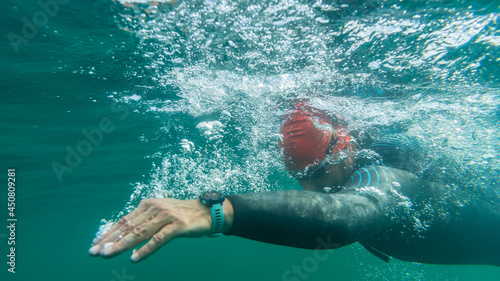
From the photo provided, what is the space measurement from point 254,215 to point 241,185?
604 inches

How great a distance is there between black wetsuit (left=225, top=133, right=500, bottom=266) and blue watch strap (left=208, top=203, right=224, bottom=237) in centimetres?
12

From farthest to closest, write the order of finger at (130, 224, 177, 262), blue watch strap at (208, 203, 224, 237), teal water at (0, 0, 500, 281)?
teal water at (0, 0, 500, 281) → blue watch strap at (208, 203, 224, 237) → finger at (130, 224, 177, 262)

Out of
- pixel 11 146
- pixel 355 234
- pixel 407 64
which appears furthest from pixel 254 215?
pixel 11 146

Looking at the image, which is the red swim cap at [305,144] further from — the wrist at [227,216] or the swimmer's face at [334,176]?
the wrist at [227,216]

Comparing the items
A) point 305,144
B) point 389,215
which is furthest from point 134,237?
point 305,144

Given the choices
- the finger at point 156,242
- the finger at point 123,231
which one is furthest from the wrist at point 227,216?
the finger at point 123,231

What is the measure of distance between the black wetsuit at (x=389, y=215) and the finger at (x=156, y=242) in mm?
578

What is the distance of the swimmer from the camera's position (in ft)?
6.36

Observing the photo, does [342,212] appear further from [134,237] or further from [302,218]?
[134,237]

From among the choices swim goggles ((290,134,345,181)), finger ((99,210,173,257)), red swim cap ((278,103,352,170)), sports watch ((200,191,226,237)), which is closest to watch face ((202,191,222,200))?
sports watch ((200,191,226,237))

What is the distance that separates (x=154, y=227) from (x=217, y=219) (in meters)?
0.53

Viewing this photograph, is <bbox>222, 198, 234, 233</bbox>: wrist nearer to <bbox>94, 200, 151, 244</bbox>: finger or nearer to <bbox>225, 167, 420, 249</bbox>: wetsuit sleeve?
<bbox>225, 167, 420, 249</bbox>: wetsuit sleeve

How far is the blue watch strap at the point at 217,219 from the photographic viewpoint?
2.08 meters

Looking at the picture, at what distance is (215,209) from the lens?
2.10m
